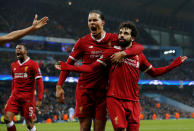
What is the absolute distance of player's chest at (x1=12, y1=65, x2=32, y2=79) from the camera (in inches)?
322

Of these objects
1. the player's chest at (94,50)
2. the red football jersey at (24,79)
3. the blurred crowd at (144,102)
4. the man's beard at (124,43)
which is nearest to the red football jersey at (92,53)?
the player's chest at (94,50)

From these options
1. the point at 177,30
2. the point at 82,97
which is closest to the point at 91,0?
the point at 177,30

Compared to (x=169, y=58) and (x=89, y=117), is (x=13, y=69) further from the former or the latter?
(x=169, y=58)

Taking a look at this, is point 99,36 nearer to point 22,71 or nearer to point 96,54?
point 96,54

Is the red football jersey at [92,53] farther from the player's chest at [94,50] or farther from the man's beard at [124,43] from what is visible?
the man's beard at [124,43]

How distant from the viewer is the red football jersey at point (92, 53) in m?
5.55

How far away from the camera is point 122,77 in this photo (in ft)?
17.1

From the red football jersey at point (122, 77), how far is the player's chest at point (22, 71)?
11.5 ft

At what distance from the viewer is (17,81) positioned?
8195mm

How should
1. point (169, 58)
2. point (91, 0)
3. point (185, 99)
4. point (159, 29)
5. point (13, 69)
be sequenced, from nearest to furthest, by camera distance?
point (13, 69) → point (91, 0) → point (185, 99) → point (169, 58) → point (159, 29)

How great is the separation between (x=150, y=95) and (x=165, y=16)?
48.2ft

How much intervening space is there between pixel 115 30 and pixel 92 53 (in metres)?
42.9

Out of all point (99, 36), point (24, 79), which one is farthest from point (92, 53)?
point (24, 79)

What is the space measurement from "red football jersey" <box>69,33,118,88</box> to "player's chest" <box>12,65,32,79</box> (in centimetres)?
295
